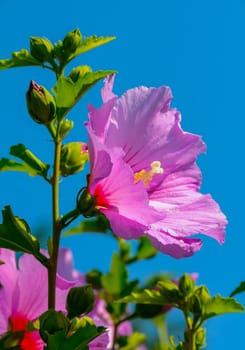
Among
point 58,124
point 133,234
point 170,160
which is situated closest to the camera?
point 133,234

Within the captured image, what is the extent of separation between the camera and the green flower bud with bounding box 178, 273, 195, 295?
153cm

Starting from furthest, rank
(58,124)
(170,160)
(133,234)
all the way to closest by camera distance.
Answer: (170,160), (58,124), (133,234)

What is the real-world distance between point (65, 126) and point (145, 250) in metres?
0.93

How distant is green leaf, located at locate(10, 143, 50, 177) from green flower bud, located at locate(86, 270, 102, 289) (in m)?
0.73

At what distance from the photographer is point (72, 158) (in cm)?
130

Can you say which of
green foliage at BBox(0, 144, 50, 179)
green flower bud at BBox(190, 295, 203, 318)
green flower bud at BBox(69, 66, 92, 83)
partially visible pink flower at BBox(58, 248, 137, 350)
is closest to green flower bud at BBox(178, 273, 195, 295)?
green flower bud at BBox(190, 295, 203, 318)

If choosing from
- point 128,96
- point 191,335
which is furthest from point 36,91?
point 191,335

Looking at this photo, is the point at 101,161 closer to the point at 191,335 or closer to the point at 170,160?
the point at 170,160

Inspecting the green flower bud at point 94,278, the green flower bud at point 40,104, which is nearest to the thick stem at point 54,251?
the green flower bud at point 40,104

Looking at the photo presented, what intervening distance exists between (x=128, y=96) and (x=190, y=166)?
188 mm

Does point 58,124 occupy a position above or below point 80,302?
above

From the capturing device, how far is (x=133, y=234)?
1.16 metres

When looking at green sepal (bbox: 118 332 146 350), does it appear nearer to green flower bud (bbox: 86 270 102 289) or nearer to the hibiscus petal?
green flower bud (bbox: 86 270 102 289)

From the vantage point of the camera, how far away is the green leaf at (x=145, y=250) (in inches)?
84.7
